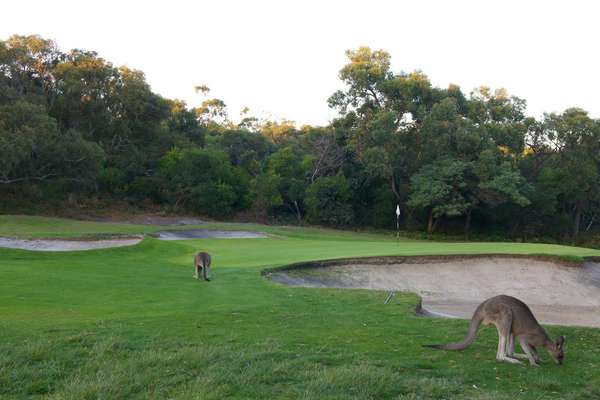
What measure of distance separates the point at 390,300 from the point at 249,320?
497 centimetres

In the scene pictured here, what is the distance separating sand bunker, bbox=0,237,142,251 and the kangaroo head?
916 inches

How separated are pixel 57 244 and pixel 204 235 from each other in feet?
41.1

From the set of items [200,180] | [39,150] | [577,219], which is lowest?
[577,219]

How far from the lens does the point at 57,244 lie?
1107 inches

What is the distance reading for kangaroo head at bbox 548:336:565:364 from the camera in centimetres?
925

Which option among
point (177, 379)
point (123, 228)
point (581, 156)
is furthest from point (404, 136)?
point (177, 379)

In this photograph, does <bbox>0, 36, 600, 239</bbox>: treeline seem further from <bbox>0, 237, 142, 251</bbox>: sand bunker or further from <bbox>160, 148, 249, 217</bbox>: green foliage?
<bbox>0, 237, 142, 251</bbox>: sand bunker

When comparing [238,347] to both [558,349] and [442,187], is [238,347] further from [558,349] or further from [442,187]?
[442,187]

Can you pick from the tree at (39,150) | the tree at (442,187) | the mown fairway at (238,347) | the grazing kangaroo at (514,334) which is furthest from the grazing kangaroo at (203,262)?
the tree at (442,187)

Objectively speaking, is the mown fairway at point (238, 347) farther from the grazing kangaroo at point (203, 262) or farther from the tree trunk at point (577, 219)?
the tree trunk at point (577, 219)

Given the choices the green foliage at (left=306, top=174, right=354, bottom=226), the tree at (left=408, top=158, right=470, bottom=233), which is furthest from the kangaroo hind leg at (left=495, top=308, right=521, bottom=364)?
the green foliage at (left=306, top=174, right=354, bottom=226)

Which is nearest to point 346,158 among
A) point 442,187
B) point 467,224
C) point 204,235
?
point 442,187

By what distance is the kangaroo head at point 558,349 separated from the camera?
9.25 metres

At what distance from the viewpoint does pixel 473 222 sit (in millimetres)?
63062
